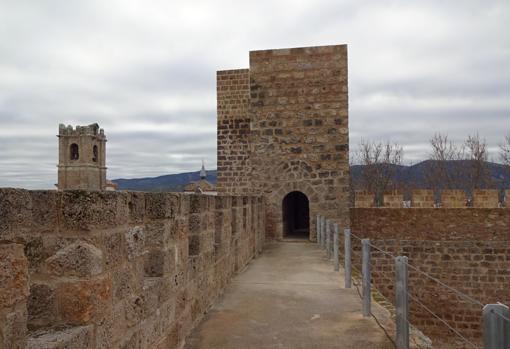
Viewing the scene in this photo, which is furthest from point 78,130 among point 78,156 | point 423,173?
point 423,173

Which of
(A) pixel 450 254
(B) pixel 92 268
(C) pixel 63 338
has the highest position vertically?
(B) pixel 92 268

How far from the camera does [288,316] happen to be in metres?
5.03

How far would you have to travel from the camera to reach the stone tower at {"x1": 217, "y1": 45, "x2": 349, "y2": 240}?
13.4m

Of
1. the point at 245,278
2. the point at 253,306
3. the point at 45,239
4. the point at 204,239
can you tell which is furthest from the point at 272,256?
the point at 45,239

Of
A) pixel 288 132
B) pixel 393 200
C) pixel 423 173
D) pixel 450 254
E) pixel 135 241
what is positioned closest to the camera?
pixel 135 241

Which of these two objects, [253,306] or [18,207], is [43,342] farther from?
[253,306]

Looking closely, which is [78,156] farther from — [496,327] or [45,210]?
[496,327]

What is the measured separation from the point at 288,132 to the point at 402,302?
10.1 metres

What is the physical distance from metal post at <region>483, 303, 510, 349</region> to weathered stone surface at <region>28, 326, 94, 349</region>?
195cm

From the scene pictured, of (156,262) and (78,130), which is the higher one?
(78,130)

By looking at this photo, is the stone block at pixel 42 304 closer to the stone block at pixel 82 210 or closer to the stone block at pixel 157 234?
the stone block at pixel 82 210

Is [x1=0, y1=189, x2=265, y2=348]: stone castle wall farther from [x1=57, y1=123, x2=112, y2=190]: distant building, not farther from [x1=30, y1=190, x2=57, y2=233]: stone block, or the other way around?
[x1=57, y1=123, x2=112, y2=190]: distant building

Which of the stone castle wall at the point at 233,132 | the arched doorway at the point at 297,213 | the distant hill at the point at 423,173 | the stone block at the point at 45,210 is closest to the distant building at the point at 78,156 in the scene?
the distant hill at the point at 423,173

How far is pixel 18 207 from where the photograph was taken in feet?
6.16
